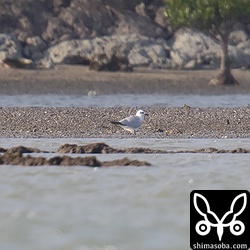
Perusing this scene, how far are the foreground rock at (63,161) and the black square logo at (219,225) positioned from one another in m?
4.86

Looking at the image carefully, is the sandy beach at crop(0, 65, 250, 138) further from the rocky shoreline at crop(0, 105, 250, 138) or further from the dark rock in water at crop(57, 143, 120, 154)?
the dark rock in water at crop(57, 143, 120, 154)

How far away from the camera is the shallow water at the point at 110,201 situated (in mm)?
11297

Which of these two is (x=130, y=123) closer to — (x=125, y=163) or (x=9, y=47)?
(x=125, y=163)

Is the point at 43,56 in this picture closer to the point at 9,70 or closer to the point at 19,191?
the point at 9,70

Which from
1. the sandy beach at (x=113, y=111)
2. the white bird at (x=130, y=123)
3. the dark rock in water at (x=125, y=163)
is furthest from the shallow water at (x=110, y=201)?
the sandy beach at (x=113, y=111)

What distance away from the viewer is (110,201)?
13422mm

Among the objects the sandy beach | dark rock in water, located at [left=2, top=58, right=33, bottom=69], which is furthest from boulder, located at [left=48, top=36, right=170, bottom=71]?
dark rock in water, located at [left=2, top=58, right=33, bottom=69]

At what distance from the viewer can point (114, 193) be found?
14.0 meters

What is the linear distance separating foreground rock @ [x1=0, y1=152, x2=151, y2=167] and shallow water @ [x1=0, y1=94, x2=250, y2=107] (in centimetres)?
1273

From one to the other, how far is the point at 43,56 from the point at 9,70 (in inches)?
95.5

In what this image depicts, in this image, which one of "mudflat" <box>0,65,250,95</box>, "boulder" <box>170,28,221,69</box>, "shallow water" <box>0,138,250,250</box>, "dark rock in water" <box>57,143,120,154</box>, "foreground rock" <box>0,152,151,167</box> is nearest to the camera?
"shallow water" <box>0,138,250,250</box>

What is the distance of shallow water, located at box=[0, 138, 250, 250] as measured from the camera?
37.1 feet

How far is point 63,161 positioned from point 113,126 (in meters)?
6.74

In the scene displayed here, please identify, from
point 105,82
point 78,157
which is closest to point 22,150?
point 78,157
